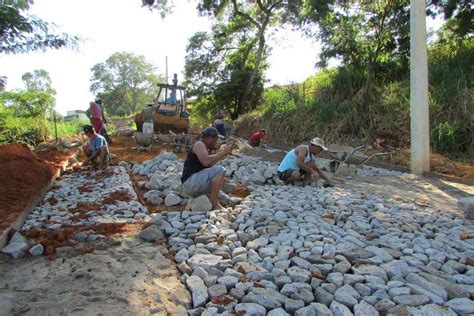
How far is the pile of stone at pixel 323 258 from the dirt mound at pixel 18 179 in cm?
172

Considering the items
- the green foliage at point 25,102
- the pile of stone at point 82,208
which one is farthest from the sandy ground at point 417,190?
the green foliage at point 25,102

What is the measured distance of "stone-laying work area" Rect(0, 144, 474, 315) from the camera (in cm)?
252

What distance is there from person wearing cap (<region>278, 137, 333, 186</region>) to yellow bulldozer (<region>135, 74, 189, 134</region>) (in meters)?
6.82

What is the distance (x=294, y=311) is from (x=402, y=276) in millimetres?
968

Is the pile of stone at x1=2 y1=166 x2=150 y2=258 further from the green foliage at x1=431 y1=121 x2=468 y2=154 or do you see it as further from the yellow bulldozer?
the green foliage at x1=431 y1=121 x2=468 y2=154

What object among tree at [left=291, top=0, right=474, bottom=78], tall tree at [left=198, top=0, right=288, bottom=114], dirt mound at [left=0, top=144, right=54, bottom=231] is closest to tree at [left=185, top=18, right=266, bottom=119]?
tall tree at [left=198, top=0, right=288, bottom=114]

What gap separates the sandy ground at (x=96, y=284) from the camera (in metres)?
2.47

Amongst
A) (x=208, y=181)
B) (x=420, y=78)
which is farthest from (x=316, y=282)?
(x=420, y=78)

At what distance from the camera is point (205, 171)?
4.73 m

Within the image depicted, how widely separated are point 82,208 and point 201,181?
1547mm

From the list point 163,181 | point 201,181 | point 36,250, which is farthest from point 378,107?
point 36,250

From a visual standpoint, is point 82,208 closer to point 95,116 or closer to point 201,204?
point 201,204

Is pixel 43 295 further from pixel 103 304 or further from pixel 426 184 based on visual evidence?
pixel 426 184

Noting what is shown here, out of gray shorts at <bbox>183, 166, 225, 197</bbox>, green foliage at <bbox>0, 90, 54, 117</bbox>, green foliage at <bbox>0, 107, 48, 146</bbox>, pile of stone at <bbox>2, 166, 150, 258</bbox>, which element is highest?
green foliage at <bbox>0, 90, 54, 117</bbox>
